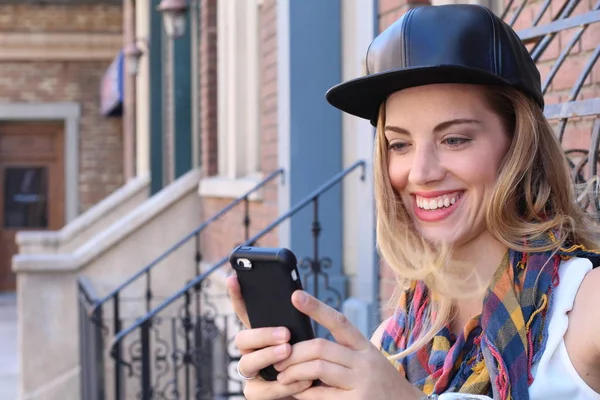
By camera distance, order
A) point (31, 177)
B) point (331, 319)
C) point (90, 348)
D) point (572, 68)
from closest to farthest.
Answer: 1. point (331, 319)
2. point (572, 68)
3. point (90, 348)
4. point (31, 177)

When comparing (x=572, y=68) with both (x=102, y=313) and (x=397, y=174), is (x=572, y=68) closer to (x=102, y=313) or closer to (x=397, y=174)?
(x=397, y=174)

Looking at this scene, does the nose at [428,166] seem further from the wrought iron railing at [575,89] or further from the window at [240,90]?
the window at [240,90]

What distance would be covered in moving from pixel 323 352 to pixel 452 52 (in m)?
0.51

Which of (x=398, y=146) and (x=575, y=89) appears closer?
(x=398, y=146)

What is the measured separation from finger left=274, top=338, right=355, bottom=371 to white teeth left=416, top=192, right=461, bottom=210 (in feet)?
1.12

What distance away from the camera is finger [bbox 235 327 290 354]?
153 centimetres

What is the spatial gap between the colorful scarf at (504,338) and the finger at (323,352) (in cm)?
22

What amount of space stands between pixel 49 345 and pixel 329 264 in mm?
3655

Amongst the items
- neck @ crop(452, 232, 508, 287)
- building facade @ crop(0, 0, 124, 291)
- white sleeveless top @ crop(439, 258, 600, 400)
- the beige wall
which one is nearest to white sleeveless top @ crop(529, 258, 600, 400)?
white sleeveless top @ crop(439, 258, 600, 400)

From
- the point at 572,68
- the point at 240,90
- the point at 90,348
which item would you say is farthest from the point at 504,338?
the point at 240,90

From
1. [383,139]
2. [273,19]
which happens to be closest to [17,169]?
[273,19]

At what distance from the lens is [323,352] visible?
148 cm

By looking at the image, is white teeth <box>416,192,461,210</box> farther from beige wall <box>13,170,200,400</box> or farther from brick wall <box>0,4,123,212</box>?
brick wall <box>0,4,123,212</box>

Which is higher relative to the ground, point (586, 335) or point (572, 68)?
point (572, 68)
